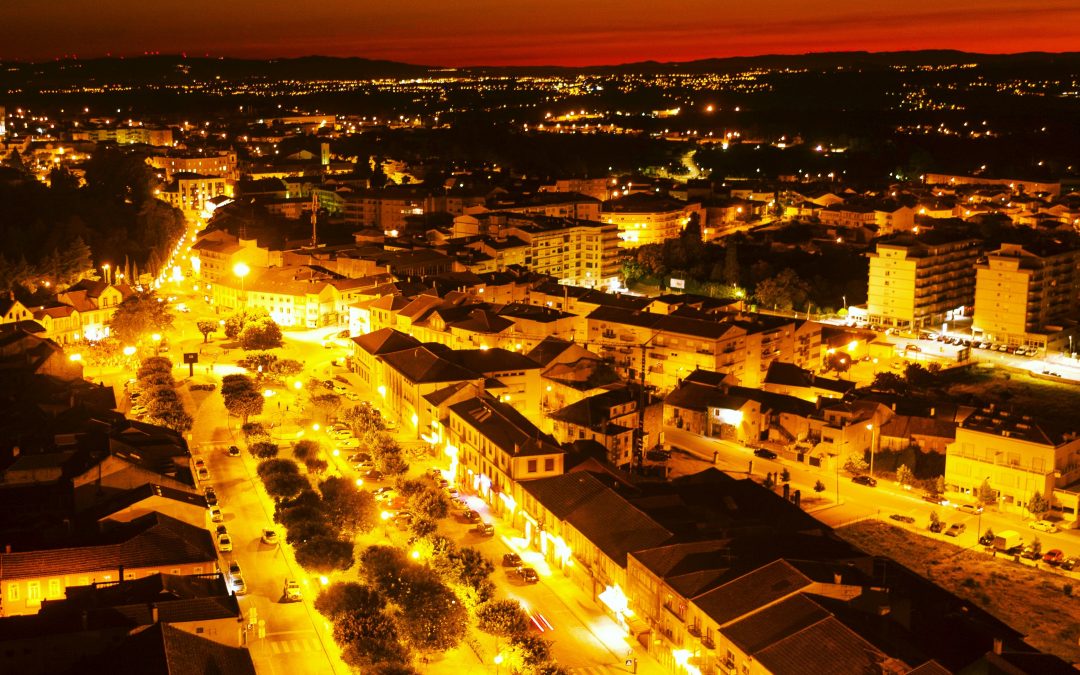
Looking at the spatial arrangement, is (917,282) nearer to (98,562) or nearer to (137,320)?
(137,320)

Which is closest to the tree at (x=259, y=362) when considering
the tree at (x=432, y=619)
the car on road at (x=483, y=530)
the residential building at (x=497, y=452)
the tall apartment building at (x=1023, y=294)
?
the residential building at (x=497, y=452)

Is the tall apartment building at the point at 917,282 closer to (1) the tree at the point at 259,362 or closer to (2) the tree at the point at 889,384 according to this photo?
(2) the tree at the point at 889,384

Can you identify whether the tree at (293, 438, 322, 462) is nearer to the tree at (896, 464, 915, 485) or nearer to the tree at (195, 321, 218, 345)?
the tree at (195, 321, 218, 345)

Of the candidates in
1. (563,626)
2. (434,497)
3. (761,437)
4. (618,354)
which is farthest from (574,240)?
(563,626)

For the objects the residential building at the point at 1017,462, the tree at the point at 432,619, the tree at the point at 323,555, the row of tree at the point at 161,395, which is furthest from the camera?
the row of tree at the point at 161,395

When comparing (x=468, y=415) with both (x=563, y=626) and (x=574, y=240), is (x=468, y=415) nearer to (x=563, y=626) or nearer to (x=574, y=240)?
(x=563, y=626)

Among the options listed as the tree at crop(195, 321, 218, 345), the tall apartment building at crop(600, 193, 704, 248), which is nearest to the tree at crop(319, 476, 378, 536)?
the tree at crop(195, 321, 218, 345)
